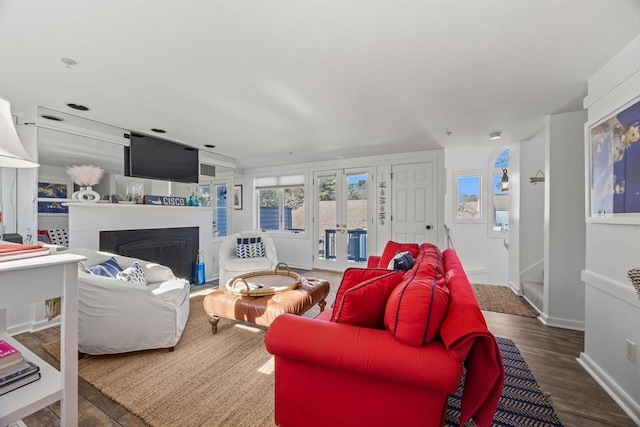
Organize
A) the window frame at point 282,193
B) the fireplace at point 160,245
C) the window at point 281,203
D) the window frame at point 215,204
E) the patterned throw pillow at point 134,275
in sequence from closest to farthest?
the patterned throw pillow at point 134,275, the fireplace at point 160,245, the window frame at point 215,204, the window frame at point 282,193, the window at point 281,203

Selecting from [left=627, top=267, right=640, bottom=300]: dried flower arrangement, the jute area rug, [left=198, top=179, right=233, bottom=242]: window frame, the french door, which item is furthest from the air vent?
[left=627, top=267, right=640, bottom=300]: dried flower arrangement

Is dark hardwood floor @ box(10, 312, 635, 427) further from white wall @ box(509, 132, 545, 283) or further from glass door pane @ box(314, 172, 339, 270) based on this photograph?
glass door pane @ box(314, 172, 339, 270)

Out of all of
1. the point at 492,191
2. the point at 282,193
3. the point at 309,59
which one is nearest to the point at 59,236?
the point at 309,59

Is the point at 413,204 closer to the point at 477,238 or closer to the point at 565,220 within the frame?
the point at 477,238

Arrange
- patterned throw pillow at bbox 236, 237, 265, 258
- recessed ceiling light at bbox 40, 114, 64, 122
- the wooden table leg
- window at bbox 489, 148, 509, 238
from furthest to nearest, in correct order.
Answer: window at bbox 489, 148, 509, 238, patterned throw pillow at bbox 236, 237, 265, 258, recessed ceiling light at bbox 40, 114, 64, 122, the wooden table leg

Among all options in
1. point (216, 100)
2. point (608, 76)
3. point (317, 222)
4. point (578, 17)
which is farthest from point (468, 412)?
point (317, 222)

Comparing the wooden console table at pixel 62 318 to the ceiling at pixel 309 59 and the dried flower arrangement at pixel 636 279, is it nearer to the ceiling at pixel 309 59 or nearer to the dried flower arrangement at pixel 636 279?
the ceiling at pixel 309 59

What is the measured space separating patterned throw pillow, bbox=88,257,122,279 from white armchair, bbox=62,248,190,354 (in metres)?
0.11

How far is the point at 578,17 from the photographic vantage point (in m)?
1.50

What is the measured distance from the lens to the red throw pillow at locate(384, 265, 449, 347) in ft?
3.93

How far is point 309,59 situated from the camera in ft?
6.26

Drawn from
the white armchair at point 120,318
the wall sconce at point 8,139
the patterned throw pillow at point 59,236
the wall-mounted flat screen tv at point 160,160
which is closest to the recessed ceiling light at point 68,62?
the wall sconce at point 8,139

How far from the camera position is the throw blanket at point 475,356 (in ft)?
3.59

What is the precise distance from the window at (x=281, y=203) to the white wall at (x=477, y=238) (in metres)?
3.05
